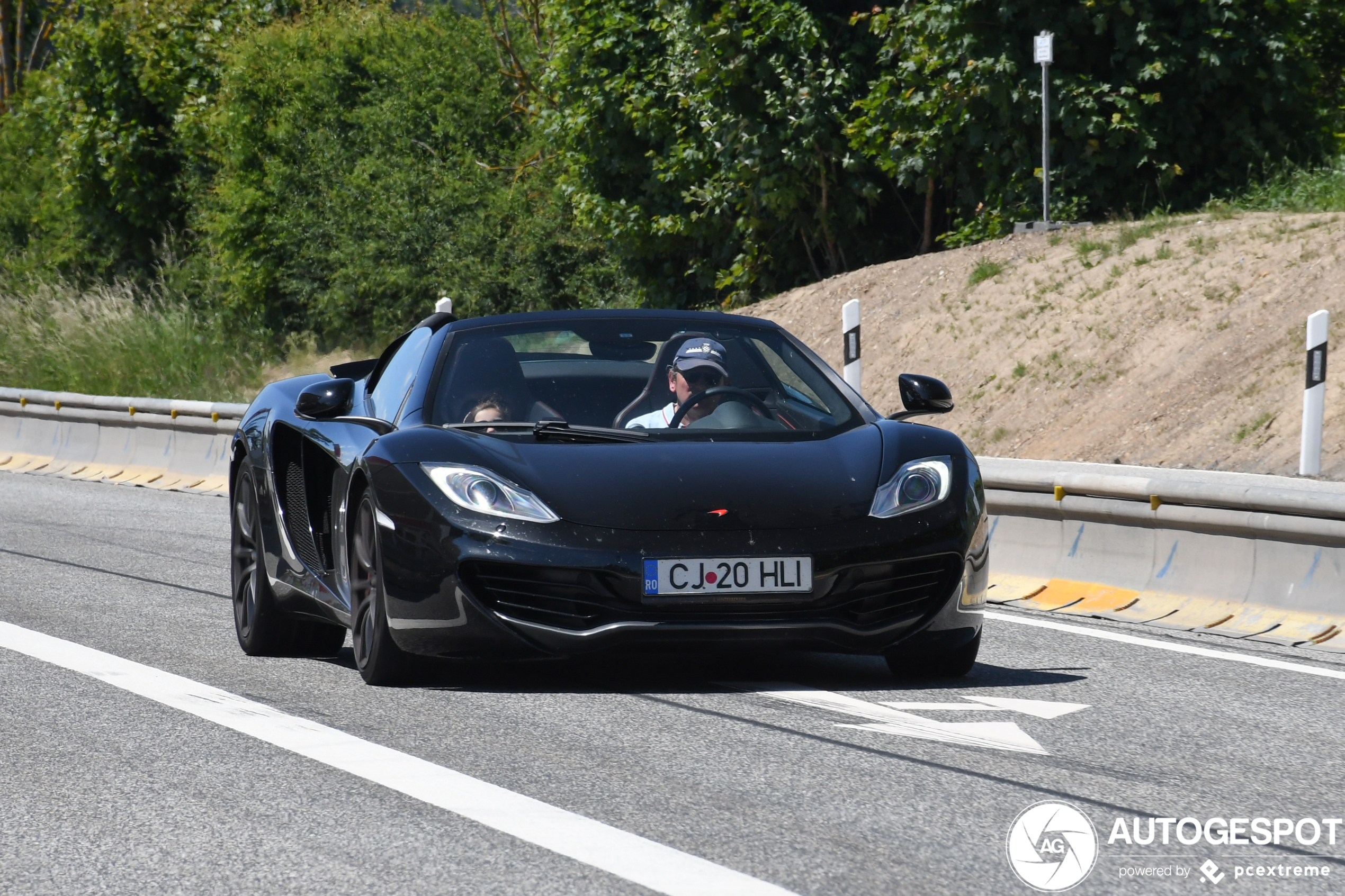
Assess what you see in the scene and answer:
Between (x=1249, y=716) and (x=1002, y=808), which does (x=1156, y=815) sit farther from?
(x=1249, y=716)

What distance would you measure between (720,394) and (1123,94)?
52.0 ft

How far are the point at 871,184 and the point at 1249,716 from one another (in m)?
Answer: 19.2

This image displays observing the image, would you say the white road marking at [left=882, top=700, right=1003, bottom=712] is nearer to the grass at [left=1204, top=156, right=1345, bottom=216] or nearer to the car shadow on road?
the car shadow on road

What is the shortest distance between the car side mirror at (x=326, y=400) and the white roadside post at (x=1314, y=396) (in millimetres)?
7173

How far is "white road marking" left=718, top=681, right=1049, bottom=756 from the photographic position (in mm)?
5863

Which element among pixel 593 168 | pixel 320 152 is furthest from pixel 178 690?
pixel 320 152

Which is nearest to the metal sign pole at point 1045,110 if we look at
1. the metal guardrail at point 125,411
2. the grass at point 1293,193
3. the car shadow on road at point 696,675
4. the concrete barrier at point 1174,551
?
the grass at point 1293,193

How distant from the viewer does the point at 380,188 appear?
33.7 meters

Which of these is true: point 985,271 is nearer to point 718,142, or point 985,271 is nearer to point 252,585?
point 718,142

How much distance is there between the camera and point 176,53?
133ft

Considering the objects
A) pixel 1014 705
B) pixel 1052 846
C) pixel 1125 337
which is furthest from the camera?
pixel 1125 337

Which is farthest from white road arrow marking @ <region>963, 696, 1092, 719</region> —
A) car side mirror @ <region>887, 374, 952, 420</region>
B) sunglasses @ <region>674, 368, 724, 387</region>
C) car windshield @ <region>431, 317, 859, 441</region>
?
sunglasses @ <region>674, 368, 724, 387</region>

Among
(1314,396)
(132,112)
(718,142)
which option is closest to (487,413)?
(1314,396)

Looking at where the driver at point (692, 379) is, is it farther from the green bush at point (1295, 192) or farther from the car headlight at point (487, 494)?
the green bush at point (1295, 192)
